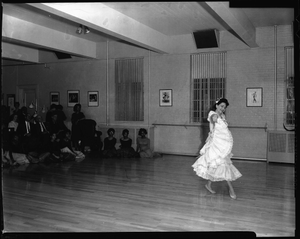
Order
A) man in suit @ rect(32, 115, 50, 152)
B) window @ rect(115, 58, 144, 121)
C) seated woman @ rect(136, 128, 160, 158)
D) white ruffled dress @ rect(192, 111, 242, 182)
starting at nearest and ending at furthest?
white ruffled dress @ rect(192, 111, 242, 182) < man in suit @ rect(32, 115, 50, 152) < seated woman @ rect(136, 128, 160, 158) < window @ rect(115, 58, 144, 121)

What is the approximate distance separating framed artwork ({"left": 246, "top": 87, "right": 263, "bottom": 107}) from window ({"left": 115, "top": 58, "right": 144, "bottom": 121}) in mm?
3217

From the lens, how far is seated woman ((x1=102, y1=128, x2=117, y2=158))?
867 centimetres

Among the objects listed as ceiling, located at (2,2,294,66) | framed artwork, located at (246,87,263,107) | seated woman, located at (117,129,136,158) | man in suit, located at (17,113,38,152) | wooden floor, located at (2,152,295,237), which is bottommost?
wooden floor, located at (2,152,295,237)

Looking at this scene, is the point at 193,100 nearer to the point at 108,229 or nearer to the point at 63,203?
the point at 63,203

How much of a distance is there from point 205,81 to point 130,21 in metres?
2.92

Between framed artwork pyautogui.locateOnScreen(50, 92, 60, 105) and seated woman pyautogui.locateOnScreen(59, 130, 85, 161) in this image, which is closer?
seated woman pyautogui.locateOnScreen(59, 130, 85, 161)

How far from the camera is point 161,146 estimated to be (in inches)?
380

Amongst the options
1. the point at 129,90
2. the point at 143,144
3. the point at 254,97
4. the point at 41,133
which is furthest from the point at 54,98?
the point at 254,97

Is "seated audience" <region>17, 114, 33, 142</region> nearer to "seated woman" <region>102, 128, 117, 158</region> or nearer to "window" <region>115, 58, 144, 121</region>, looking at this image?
"seated woman" <region>102, 128, 117, 158</region>

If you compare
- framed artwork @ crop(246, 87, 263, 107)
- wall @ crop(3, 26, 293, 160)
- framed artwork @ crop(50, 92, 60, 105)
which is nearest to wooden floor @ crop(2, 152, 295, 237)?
wall @ crop(3, 26, 293, 160)

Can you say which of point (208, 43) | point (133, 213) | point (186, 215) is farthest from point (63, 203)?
point (208, 43)

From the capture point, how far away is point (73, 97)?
1095 cm

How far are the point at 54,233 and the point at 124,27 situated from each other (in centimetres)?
498

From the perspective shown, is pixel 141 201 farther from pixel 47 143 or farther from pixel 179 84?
pixel 179 84
